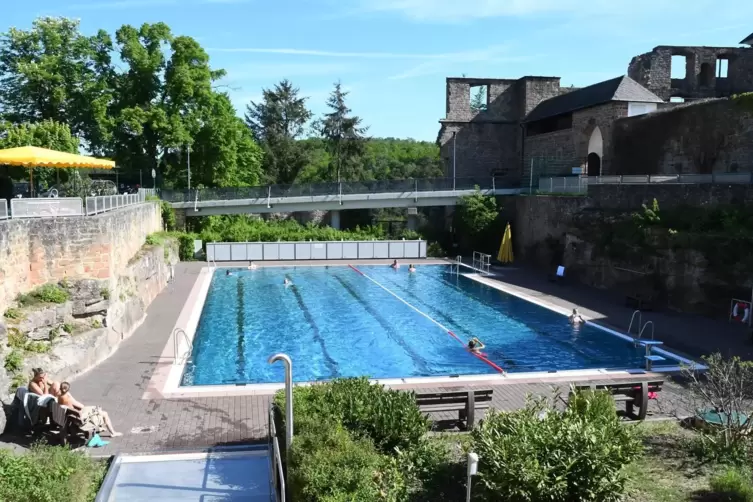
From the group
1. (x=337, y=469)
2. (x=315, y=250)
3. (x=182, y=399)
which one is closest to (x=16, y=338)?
(x=182, y=399)

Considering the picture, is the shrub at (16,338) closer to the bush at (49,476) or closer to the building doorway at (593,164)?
the bush at (49,476)

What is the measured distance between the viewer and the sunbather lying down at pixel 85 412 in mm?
9508

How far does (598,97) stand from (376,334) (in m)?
21.6

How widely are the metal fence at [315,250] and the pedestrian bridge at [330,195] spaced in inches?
96.4

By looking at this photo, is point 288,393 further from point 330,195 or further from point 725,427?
point 330,195

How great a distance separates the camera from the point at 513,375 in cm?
1363

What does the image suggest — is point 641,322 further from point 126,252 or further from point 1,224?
point 1,224

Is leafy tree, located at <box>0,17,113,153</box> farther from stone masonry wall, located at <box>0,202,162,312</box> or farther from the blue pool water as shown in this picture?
stone masonry wall, located at <box>0,202,162,312</box>

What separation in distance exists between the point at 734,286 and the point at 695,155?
414 inches

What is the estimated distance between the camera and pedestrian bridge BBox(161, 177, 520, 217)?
34.7 metres

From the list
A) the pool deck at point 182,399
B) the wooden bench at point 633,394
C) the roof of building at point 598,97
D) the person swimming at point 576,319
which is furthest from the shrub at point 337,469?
the roof of building at point 598,97

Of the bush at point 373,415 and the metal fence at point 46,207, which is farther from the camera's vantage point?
the metal fence at point 46,207

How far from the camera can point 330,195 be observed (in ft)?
117

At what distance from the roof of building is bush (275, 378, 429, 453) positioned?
1086 inches
